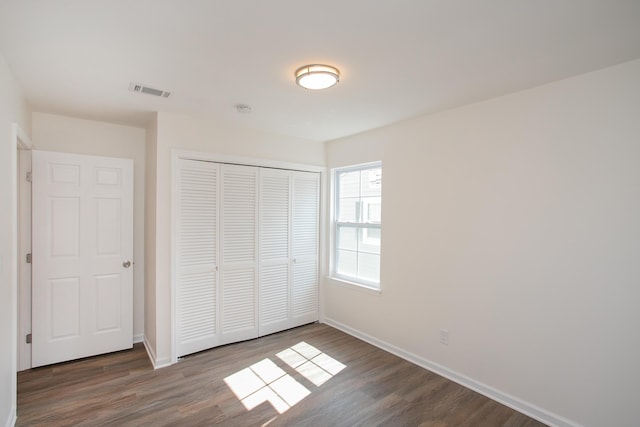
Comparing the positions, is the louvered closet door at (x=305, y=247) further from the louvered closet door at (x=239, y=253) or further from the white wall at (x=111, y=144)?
the white wall at (x=111, y=144)

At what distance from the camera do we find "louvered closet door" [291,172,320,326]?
4133 millimetres

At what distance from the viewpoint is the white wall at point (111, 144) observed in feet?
10.5

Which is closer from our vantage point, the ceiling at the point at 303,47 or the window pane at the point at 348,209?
the ceiling at the point at 303,47

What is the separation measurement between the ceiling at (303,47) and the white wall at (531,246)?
30 cm

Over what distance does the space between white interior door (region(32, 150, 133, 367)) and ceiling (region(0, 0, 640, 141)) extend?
76 centimetres

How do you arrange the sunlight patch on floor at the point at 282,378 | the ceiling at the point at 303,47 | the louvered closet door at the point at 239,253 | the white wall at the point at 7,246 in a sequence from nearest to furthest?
the ceiling at the point at 303,47
the white wall at the point at 7,246
the sunlight patch on floor at the point at 282,378
the louvered closet door at the point at 239,253

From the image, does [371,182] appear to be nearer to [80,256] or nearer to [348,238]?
[348,238]

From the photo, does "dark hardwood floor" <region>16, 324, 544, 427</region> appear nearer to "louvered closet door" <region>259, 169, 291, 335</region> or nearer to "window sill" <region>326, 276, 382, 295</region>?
"louvered closet door" <region>259, 169, 291, 335</region>

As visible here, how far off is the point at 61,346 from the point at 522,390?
4.19 metres

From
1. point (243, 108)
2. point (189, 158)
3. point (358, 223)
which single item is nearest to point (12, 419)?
point (189, 158)

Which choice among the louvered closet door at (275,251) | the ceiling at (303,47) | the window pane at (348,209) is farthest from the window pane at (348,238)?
the ceiling at (303,47)

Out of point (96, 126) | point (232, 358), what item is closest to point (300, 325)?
point (232, 358)

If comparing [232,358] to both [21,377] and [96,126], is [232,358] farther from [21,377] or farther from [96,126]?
[96,126]

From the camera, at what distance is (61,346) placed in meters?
3.18
